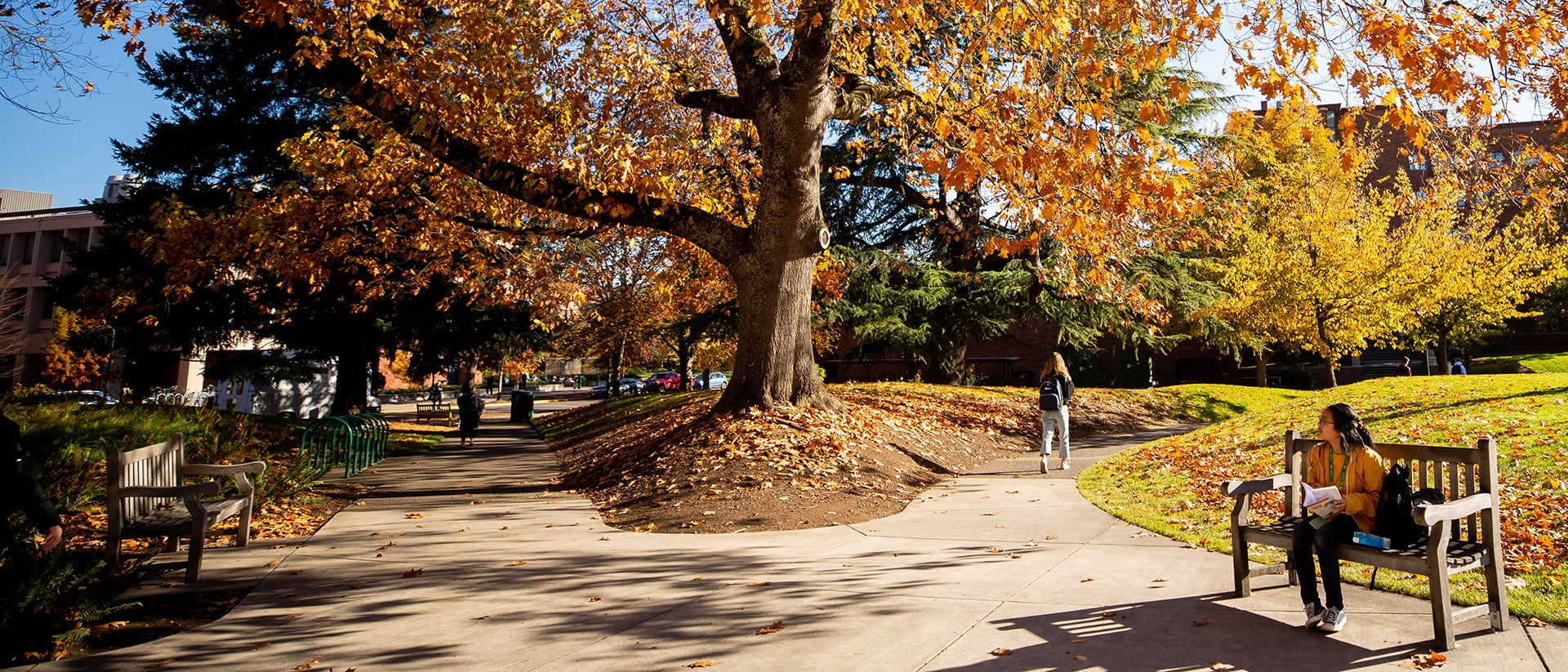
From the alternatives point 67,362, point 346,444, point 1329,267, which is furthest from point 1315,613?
point 67,362

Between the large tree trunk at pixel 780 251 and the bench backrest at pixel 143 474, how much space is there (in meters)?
A: 6.22

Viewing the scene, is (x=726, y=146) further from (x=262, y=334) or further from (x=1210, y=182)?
(x=262, y=334)

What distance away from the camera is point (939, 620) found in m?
4.80

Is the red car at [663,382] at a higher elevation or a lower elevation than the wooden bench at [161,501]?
higher

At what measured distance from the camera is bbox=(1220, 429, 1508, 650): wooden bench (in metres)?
4.05

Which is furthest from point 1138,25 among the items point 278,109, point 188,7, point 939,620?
point 278,109

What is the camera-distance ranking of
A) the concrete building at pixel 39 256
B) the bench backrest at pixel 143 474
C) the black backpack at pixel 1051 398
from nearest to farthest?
the bench backrest at pixel 143 474
the black backpack at pixel 1051 398
the concrete building at pixel 39 256

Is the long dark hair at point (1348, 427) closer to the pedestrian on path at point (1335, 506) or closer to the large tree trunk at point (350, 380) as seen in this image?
the pedestrian on path at point (1335, 506)

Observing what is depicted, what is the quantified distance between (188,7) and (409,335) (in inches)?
575

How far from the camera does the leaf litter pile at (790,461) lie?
8.71m

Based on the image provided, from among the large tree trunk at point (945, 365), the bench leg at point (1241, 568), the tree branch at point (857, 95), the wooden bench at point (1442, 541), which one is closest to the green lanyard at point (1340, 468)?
the wooden bench at point (1442, 541)

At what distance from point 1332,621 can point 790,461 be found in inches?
250

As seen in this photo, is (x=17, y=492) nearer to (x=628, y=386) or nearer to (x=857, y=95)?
(x=857, y=95)

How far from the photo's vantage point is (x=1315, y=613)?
436 cm
